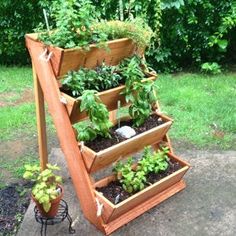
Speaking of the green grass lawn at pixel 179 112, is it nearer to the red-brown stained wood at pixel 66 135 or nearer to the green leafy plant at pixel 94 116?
the red-brown stained wood at pixel 66 135

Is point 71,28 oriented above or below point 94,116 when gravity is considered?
above

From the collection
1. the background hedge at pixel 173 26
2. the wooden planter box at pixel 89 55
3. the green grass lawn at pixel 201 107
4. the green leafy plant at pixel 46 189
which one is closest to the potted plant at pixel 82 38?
the wooden planter box at pixel 89 55

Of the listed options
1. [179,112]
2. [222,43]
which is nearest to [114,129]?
[179,112]

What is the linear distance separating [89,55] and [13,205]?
1.38 m

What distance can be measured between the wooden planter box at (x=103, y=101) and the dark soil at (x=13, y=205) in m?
0.92

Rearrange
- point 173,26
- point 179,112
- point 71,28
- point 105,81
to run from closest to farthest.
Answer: point 71,28 → point 105,81 → point 179,112 → point 173,26

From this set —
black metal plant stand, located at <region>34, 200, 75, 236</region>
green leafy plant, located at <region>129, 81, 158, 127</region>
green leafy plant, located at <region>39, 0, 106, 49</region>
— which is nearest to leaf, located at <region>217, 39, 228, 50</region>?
green leafy plant, located at <region>129, 81, 158, 127</region>

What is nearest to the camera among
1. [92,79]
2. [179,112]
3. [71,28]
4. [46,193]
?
[46,193]

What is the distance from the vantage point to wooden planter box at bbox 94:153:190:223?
293 cm

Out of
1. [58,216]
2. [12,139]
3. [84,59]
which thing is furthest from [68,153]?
[12,139]

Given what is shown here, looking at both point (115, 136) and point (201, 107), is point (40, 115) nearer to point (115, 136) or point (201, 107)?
point (115, 136)

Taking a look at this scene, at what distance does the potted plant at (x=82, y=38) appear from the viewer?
2.88 metres

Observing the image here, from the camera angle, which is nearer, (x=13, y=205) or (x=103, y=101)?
(x=103, y=101)

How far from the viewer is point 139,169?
3330mm
